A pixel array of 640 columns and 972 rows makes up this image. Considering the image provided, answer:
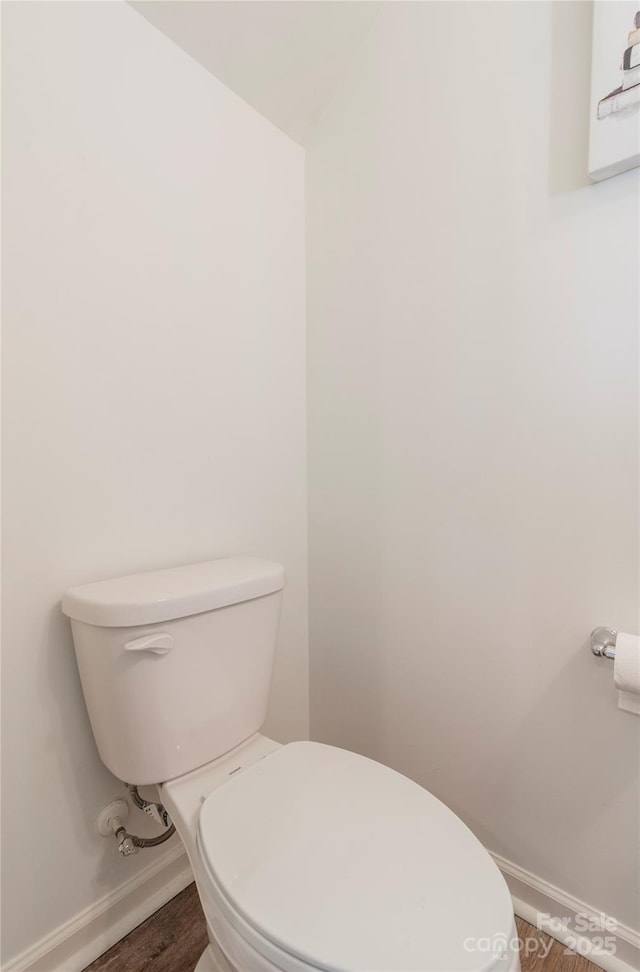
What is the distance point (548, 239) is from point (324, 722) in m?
1.35

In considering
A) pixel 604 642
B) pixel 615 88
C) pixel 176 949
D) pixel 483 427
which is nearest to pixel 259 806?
pixel 176 949

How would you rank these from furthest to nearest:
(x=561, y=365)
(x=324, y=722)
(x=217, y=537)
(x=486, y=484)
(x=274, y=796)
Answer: (x=324, y=722), (x=217, y=537), (x=486, y=484), (x=561, y=365), (x=274, y=796)

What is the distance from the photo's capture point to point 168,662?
2.63ft

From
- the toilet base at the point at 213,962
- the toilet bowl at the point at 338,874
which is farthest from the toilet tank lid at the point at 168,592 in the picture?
the toilet base at the point at 213,962

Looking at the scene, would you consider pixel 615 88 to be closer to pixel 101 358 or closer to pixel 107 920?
pixel 101 358

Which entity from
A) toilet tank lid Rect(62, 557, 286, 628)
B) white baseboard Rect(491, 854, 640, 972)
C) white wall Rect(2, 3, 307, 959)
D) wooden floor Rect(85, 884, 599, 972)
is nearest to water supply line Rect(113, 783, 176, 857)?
white wall Rect(2, 3, 307, 959)

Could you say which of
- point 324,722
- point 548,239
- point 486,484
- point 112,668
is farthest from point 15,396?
point 324,722

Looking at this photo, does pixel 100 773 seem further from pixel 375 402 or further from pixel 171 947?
pixel 375 402

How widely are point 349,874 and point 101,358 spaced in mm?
937

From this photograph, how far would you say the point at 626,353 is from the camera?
0.83 meters

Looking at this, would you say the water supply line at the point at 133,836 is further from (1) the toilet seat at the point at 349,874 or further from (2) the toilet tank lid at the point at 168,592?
(2) the toilet tank lid at the point at 168,592

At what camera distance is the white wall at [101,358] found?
0.79m

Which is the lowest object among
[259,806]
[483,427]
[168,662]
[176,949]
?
[176,949]

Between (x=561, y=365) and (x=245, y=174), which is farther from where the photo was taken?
(x=245, y=174)
